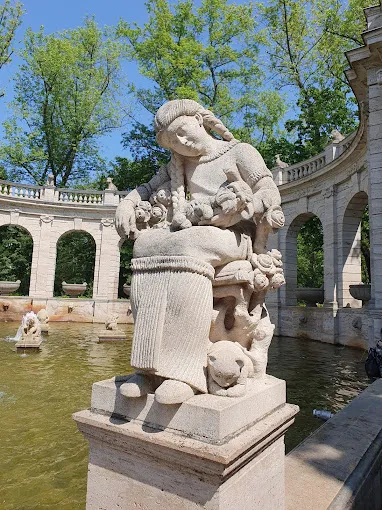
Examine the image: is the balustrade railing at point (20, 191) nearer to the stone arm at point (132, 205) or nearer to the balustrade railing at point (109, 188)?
the balustrade railing at point (109, 188)

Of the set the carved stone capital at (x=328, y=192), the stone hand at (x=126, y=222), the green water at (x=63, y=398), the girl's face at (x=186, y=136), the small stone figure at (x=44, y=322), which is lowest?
the green water at (x=63, y=398)

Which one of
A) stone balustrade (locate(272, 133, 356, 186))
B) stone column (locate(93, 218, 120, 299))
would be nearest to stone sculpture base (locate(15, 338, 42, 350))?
stone column (locate(93, 218, 120, 299))

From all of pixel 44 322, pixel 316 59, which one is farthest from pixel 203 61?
pixel 44 322

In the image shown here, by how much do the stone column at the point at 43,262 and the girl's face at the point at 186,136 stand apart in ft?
58.7

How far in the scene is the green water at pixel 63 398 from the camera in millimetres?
3275

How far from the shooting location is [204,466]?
167 cm

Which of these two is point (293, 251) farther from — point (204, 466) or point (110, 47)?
point (110, 47)

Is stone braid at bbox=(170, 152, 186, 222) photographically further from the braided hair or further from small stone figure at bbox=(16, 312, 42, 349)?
small stone figure at bbox=(16, 312, 42, 349)

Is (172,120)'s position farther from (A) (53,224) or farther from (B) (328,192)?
(A) (53,224)

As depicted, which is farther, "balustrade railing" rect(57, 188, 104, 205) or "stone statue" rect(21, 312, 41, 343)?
"balustrade railing" rect(57, 188, 104, 205)

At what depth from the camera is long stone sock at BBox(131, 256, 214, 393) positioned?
6.50 ft

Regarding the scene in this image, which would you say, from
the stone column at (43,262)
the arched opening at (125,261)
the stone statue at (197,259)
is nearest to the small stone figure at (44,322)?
the stone column at (43,262)

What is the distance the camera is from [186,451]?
5.56 feet

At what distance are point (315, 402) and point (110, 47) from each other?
26.8 m
